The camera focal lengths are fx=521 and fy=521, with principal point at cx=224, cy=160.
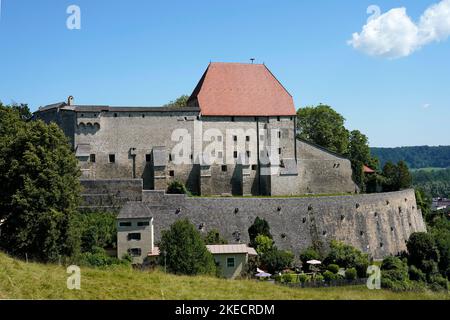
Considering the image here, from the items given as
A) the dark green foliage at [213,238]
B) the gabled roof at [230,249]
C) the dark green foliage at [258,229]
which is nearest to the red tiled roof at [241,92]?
the dark green foliage at [258,229]

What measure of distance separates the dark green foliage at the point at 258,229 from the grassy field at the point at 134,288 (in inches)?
838

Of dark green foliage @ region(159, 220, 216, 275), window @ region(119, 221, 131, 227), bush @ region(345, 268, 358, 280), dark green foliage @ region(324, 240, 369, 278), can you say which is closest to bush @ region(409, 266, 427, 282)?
dark green foliage @ region(324, 240, 369, 278)

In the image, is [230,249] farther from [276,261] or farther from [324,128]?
[324,128]

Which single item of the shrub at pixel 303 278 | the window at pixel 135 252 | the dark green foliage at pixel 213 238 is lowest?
the shrub at pixel 303 278

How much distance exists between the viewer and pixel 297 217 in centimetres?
3994

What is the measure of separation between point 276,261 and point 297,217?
6008 mm

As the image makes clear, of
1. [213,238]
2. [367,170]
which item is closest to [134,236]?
[213,238]

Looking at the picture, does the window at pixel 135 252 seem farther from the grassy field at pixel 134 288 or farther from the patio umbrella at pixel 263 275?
the grassy field at pixel 134 288

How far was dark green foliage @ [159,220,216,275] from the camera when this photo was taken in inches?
1149

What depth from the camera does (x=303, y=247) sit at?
→ 1540 inches

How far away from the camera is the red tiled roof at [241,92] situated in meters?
46.9
